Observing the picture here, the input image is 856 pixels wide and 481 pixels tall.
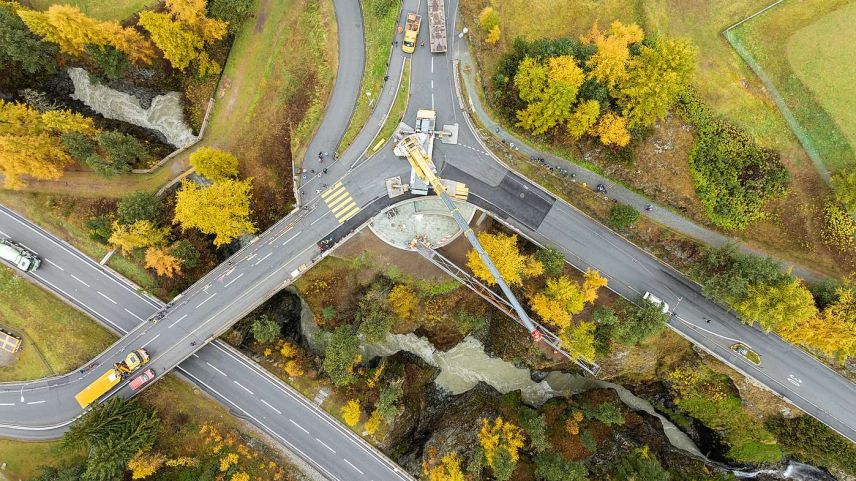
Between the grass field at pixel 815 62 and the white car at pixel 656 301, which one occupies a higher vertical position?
the grass field at pixel 815 62

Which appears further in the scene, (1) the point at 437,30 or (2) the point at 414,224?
(2) the point at 414,224

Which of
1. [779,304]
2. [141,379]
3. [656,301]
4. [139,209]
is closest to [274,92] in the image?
[139,209]

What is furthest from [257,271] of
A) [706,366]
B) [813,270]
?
[813,270]

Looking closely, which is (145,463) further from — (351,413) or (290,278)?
(290,278)

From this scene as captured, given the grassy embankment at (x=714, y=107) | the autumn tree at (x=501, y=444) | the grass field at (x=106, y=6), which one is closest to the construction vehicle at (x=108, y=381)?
the autumn tree at (x=501, y=444)

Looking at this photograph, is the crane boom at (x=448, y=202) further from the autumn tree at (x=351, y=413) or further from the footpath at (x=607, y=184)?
the autumn tree at (x=351, y=413)
